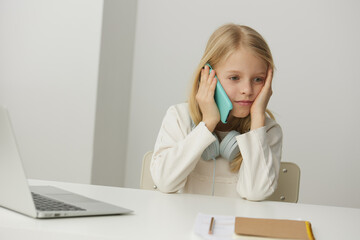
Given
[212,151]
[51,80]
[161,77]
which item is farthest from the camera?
[161,77]

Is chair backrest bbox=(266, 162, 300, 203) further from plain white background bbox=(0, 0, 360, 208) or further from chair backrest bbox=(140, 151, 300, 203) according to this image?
plain white background bbox=(0, 0, 360, 208)

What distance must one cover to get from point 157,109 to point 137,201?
2331 millimetres

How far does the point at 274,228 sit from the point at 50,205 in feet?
1.52

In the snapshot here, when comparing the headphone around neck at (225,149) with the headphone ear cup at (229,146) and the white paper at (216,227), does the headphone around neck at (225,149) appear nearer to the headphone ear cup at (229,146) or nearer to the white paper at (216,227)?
the headphone ear cup at (229,146)

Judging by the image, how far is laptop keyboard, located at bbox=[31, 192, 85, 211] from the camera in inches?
42.2

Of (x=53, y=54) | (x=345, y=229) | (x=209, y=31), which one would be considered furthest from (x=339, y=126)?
(x=345, y=229)

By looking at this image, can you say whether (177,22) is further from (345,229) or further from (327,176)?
(345,229)

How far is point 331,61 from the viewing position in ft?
11.1

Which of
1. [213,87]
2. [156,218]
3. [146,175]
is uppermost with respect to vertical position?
[213,87]

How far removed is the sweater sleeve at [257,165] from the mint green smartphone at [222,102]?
0.13m

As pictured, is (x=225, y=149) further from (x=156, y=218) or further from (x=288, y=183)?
(x=156, y=218)

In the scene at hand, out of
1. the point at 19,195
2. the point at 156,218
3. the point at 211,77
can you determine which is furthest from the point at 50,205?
the point at 211,77

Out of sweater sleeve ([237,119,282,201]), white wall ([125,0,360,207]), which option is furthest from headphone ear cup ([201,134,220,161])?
white wall ([125,0,360,207])

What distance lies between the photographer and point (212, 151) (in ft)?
6.01
